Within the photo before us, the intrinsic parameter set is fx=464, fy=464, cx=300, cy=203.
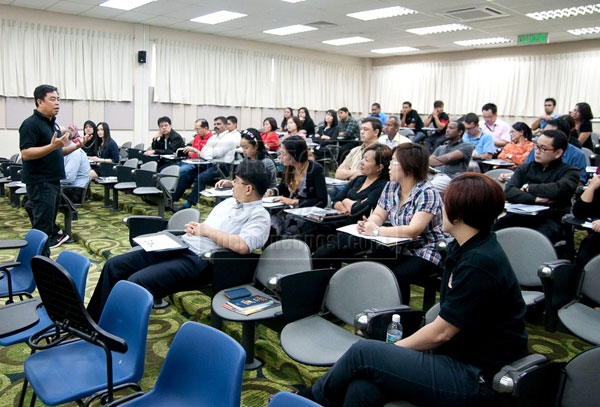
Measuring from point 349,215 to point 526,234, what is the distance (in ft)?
4.24

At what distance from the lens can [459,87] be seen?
43.7 feet

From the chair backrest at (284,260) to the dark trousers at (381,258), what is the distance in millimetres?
585

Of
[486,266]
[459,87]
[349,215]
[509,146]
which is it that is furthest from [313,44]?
[486,266]

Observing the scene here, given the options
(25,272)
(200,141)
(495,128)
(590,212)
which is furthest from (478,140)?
(25,272)

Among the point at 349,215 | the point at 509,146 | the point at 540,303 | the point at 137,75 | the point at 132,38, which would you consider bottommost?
the point at 540,303

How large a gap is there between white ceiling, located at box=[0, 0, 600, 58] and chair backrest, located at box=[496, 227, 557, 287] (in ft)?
19.9

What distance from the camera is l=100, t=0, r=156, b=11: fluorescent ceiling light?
8.55 metres

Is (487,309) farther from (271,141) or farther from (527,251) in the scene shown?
(271,141)

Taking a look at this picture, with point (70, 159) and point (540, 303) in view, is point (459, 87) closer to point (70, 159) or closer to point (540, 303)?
point (70, 159)

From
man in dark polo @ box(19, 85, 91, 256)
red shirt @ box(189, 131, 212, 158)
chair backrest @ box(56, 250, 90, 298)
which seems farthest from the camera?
red shirt @ box(189, 131, 212, 158)

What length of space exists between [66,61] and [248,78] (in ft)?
14.8

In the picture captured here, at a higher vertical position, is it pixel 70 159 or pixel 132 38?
pixel 132 38

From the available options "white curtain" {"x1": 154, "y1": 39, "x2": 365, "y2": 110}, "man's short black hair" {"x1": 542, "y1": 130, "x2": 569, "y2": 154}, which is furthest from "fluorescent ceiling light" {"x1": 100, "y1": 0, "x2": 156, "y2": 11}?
"man's short black hair" {"x1": 542, "y1": 130, "x2": 569, "y2": 154}

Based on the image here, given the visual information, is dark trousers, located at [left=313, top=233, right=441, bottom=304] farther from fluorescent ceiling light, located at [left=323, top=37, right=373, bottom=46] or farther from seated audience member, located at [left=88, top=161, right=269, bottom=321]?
fluorescent ceiling light, located at [left=323, top=37, right=373, bottom=46]
